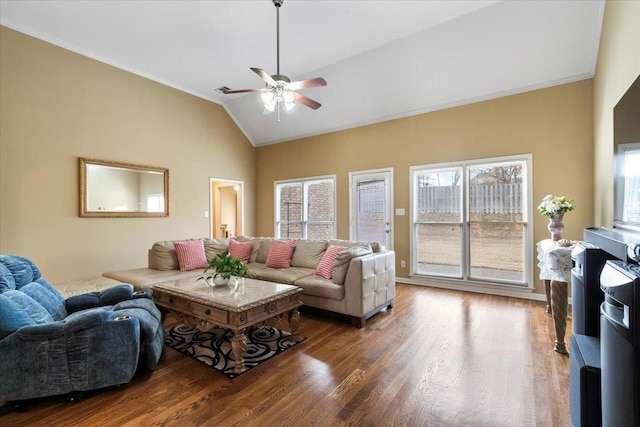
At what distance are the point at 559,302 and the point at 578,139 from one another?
2.61 m

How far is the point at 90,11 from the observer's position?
3555 millimetres

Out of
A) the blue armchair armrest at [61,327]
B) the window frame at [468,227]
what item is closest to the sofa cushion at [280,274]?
the blue armchair armrest at [61,327]

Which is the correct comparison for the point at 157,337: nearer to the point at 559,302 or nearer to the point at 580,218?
the point at 559,302

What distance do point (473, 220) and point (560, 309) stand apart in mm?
2305

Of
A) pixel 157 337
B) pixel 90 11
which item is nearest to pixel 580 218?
pixel 157 337

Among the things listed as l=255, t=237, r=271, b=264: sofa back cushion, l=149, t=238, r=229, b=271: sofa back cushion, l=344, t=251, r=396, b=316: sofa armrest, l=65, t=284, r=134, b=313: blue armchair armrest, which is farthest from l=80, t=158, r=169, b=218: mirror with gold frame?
l=344, t=251, r=396, b=316: sofa armrest

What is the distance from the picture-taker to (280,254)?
4.30 metres

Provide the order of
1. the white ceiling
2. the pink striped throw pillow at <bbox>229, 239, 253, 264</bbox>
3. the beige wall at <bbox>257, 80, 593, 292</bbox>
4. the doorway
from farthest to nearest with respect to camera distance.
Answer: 1. the doorway
2. the pink striped throw pillow at <bbox>229, 239, 253, 264</bbox>
3. the beige wall at <bbox>257, 80, 593, 292</bbox>
4. the white ceiling

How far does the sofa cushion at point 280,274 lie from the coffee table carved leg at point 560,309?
2516 mm

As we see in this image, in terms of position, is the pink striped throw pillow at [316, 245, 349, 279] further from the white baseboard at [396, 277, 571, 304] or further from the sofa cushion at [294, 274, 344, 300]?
the white baseboard at [396, 277, 571, 304]

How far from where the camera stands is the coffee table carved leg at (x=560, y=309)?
250 cm

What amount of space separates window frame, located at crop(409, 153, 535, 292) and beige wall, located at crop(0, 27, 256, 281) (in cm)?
427

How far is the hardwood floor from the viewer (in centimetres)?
179

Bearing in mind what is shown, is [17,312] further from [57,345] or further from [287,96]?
[287,96]
